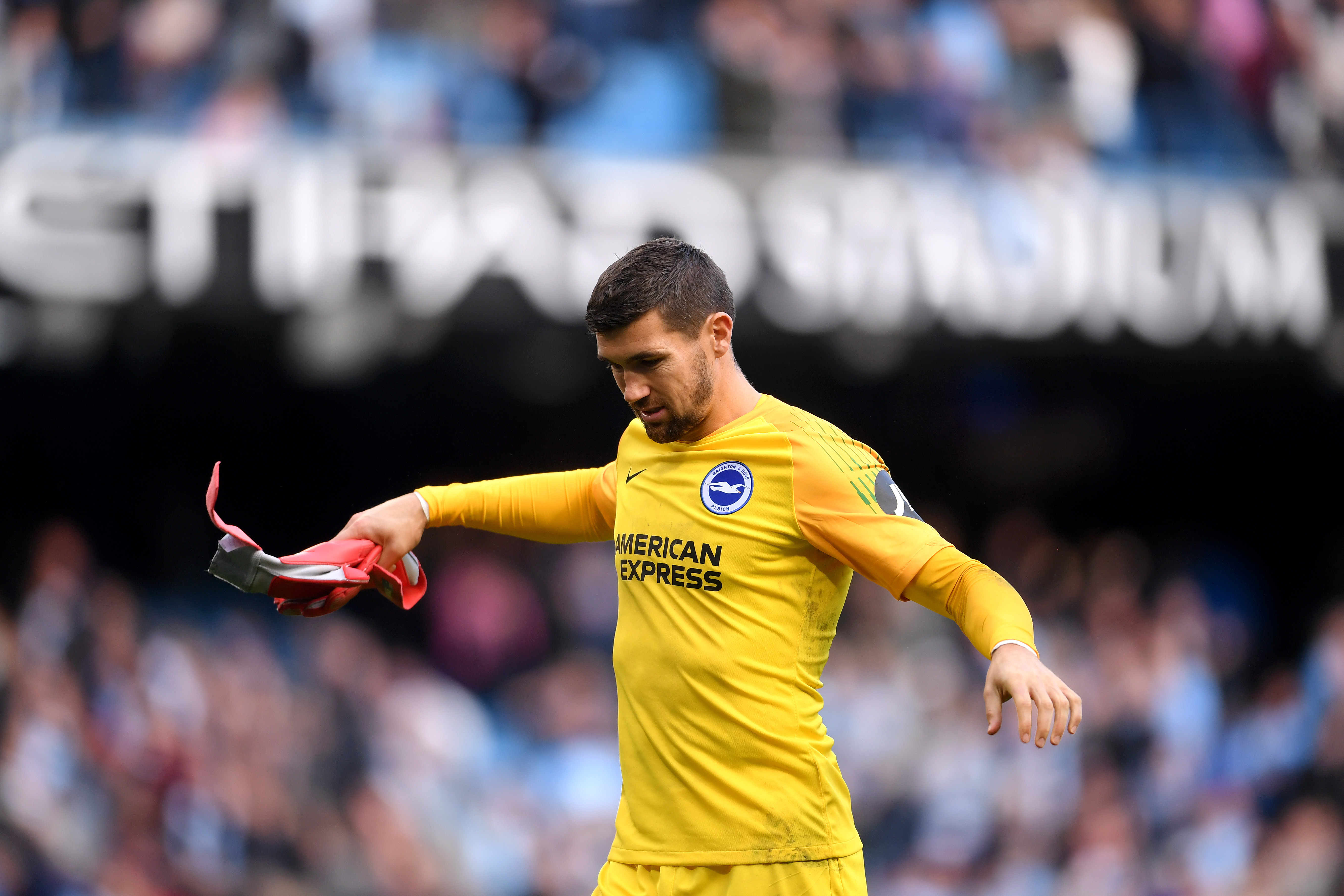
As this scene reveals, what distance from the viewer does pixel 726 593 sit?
9.53 feet

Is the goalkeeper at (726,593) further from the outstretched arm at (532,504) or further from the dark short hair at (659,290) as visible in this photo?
the outstretched arm at (532,504)

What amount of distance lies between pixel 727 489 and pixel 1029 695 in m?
0.81

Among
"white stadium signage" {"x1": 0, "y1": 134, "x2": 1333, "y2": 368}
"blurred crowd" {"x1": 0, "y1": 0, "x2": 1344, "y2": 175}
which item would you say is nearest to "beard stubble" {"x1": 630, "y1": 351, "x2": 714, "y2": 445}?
"white stadium signage" {"x1": 0, "y1": 134, "x2": 1333, "y2": 368}

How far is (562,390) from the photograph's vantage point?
8.16m

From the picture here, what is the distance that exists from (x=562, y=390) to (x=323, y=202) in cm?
199

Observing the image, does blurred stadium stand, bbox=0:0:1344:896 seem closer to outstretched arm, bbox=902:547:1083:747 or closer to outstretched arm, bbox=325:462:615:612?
outstretched arm, bbox=325:462:615:612

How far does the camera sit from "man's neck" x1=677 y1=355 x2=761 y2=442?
3016mm

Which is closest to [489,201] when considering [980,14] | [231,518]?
[231,518]

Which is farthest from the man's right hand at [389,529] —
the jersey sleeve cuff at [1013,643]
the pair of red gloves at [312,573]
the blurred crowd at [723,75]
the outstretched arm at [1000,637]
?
the blurred crowd at [723,75]

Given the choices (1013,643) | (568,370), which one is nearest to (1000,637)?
(1013,643)

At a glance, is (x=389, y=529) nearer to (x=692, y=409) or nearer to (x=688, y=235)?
(x=692, y=409)

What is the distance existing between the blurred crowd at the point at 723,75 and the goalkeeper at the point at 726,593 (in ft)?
14.4

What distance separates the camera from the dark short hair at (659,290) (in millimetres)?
2877

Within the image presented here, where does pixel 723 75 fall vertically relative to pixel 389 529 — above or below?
above
